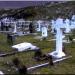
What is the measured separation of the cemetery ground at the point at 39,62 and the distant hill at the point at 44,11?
7.2 inches

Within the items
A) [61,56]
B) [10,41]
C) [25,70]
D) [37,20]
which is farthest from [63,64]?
[37,20]

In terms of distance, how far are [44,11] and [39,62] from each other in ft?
2.32

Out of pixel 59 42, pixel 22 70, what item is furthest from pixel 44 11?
pixel 22 70

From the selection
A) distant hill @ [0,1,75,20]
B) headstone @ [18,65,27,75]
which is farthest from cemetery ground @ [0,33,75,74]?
distant hill @ [0,1,75,20]

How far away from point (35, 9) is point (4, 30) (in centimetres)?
35

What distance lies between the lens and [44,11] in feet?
8.68

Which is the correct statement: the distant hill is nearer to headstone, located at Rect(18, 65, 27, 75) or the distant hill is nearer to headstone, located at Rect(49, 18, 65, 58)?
headstone, located at Rect(49, 18, 65, 58)

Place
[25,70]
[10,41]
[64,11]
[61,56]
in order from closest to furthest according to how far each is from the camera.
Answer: [25,70]
[61,56]
[10,41]
[64,11]

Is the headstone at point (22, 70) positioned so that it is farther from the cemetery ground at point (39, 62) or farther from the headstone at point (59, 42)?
the headstone at point (59, 42)

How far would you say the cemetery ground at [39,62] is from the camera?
6.27 ft

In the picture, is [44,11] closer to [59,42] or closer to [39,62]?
[59,42]

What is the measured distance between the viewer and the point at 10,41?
8.21 feet

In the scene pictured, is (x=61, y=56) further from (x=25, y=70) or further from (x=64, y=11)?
(x=64, y=11)

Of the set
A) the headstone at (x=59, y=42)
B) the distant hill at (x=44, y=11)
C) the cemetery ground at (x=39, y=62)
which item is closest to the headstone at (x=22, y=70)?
the cemetery ground at (x=39, y=62)
